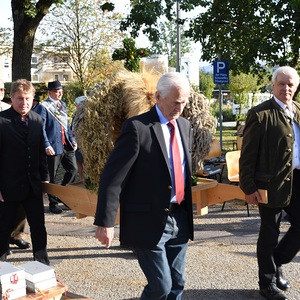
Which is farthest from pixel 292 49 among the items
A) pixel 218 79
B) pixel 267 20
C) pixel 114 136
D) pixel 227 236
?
pixel 114 136

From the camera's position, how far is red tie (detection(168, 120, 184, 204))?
335 cm

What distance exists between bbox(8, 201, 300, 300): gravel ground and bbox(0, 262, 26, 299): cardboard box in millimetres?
1542

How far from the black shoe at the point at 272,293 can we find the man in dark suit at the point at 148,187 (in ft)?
4.59

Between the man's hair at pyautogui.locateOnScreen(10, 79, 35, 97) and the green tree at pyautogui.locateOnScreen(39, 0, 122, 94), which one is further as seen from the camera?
the green tree at pyautogui.locateOnScreen(39, 0, 122, 94)

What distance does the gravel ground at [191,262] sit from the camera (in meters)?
4.71

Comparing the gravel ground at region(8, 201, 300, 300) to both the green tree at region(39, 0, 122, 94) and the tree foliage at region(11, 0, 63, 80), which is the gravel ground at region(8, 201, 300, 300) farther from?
the green tree at region(39, 0, 122, 94)

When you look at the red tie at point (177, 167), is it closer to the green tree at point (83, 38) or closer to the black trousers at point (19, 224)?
the black trousers at point (19, 224)

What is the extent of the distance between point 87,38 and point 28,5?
18.1 metres

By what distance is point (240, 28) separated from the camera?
11.2m

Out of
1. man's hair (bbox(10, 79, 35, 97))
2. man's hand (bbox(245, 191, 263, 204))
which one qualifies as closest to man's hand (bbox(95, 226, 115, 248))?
man's hand (bbox(245, 191, 263, 204))

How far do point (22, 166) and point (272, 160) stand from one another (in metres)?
2.36

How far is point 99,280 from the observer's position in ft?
16.5

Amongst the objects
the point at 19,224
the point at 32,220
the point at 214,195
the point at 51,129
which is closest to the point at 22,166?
the point at 32,220

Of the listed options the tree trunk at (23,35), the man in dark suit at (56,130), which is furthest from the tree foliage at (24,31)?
the man in dark suit at (56,130)
